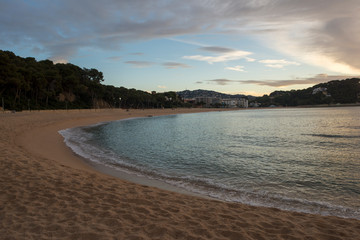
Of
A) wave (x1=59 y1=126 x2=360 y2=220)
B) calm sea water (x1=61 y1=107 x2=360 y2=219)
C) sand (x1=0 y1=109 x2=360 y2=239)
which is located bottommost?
calm sea water (x1=61 y1=107 x2=360 y2=219)

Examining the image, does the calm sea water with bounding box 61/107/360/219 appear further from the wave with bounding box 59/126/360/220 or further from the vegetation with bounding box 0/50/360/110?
the vegetation with bounding box 0/50/360/110

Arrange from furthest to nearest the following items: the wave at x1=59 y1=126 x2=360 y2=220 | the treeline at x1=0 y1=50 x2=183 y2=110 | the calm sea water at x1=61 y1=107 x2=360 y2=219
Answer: the treeline at x1=0 y1=50 x2=183 y2=110 < the calm sea water at x1=61 y1=107 x2=360 y2=219 < the wave at x1=59 y1=126 x2=360 y2=220

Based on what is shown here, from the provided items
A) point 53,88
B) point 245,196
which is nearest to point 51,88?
point 53,88

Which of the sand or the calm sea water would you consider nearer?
the sand

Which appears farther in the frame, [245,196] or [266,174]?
[266,174]

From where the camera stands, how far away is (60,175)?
25.6ft

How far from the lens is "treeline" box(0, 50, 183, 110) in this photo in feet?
168

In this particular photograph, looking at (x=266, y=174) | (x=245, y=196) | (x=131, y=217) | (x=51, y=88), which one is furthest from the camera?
(x=51, y=88)

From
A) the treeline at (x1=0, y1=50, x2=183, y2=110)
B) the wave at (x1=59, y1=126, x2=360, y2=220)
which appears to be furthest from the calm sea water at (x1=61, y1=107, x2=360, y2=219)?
the treeline at (x1=0, y1=50, x2=183, y2=110)

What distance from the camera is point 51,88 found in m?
68.8

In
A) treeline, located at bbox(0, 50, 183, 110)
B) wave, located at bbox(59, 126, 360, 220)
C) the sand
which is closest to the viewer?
the sand

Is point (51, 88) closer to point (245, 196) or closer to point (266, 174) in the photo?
point (266, 174)

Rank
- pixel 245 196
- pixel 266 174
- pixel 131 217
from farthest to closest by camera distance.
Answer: pixel 266 174, pixel 245 196, pixel 131 217

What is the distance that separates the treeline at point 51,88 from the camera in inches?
2016
